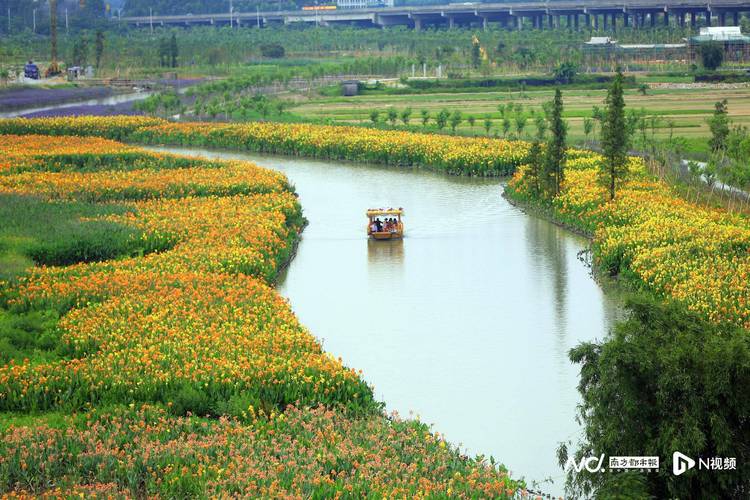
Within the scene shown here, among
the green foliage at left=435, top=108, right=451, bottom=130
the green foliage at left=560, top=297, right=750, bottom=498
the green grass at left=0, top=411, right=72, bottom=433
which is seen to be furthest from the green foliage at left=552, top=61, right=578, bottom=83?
the green foliage at left=560, top=297, right=750, bottom=498

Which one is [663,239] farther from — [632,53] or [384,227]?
[632,53]

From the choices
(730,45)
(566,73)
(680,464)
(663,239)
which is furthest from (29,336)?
(730,45)

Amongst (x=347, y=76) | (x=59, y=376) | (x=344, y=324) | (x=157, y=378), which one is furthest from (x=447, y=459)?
(x=347, y=76)

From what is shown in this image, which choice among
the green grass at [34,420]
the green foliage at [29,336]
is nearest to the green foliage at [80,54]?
the green foliage at [29,336]

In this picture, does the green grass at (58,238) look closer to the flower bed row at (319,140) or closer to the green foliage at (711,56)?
the flower bed row at (319,140)

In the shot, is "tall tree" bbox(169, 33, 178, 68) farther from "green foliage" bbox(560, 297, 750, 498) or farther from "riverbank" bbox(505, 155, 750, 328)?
"green foliage" bbox(560, 297, 750, 498)
